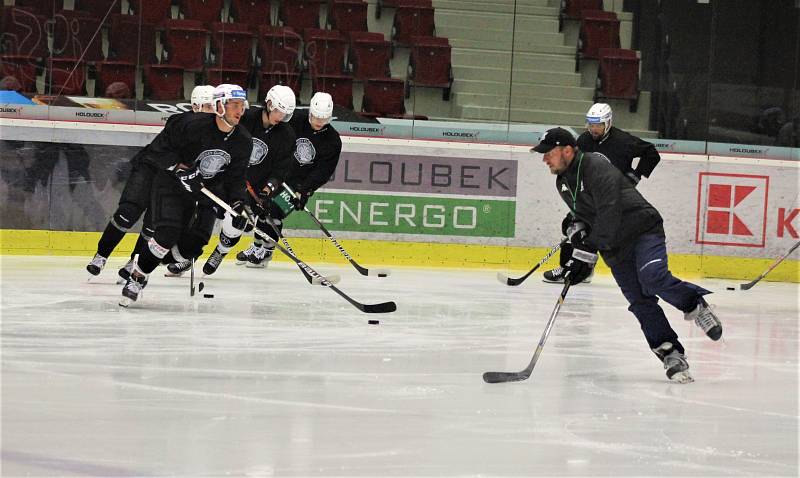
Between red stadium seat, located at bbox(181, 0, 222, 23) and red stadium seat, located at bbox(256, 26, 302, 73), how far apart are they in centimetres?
35

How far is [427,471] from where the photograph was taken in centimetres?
286

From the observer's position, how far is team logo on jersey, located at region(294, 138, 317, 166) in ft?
25.3

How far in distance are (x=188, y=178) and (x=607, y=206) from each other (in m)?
2.26

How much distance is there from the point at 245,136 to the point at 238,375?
6.79 feet

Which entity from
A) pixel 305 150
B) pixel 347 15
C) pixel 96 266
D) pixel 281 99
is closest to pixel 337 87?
pixel 347 15

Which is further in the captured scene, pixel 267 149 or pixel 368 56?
pixel 368 56

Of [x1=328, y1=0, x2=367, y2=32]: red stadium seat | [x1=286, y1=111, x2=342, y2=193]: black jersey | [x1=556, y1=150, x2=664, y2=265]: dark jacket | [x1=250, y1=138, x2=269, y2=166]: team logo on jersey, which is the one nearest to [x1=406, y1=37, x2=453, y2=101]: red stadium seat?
[x1=328, y1=0, x2=367, y2=32]: red stadium seat

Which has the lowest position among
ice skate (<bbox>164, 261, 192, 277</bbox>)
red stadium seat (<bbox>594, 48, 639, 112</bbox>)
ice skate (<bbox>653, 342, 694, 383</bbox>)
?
ice skate (<bbox>164, 261, 192, 277</bbox>)

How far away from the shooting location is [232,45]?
8586mm

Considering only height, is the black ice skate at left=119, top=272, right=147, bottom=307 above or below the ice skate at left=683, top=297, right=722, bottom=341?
below

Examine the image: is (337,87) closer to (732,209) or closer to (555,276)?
(555,276)

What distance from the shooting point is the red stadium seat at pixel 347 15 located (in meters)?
8.91

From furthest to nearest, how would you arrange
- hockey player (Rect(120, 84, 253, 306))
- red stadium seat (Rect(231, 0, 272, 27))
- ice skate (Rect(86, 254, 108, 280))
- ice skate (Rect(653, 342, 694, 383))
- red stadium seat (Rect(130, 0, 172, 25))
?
red stadium seat (Rect(231, 0, 272, 27)) → red stadium seat (Rect(130, 0, 172, 25)) → ice skate (Rect(86, 254, 108, 280)) → hockey player (Rect(120, 84, 253, 306)) → ice skate (Rect(653, 342, 694, 383))

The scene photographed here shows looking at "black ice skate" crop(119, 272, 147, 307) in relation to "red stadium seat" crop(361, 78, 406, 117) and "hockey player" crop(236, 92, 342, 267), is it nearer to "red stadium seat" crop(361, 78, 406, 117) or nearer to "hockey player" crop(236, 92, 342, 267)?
"hockey player" crop(236, 92, 342, 267)
